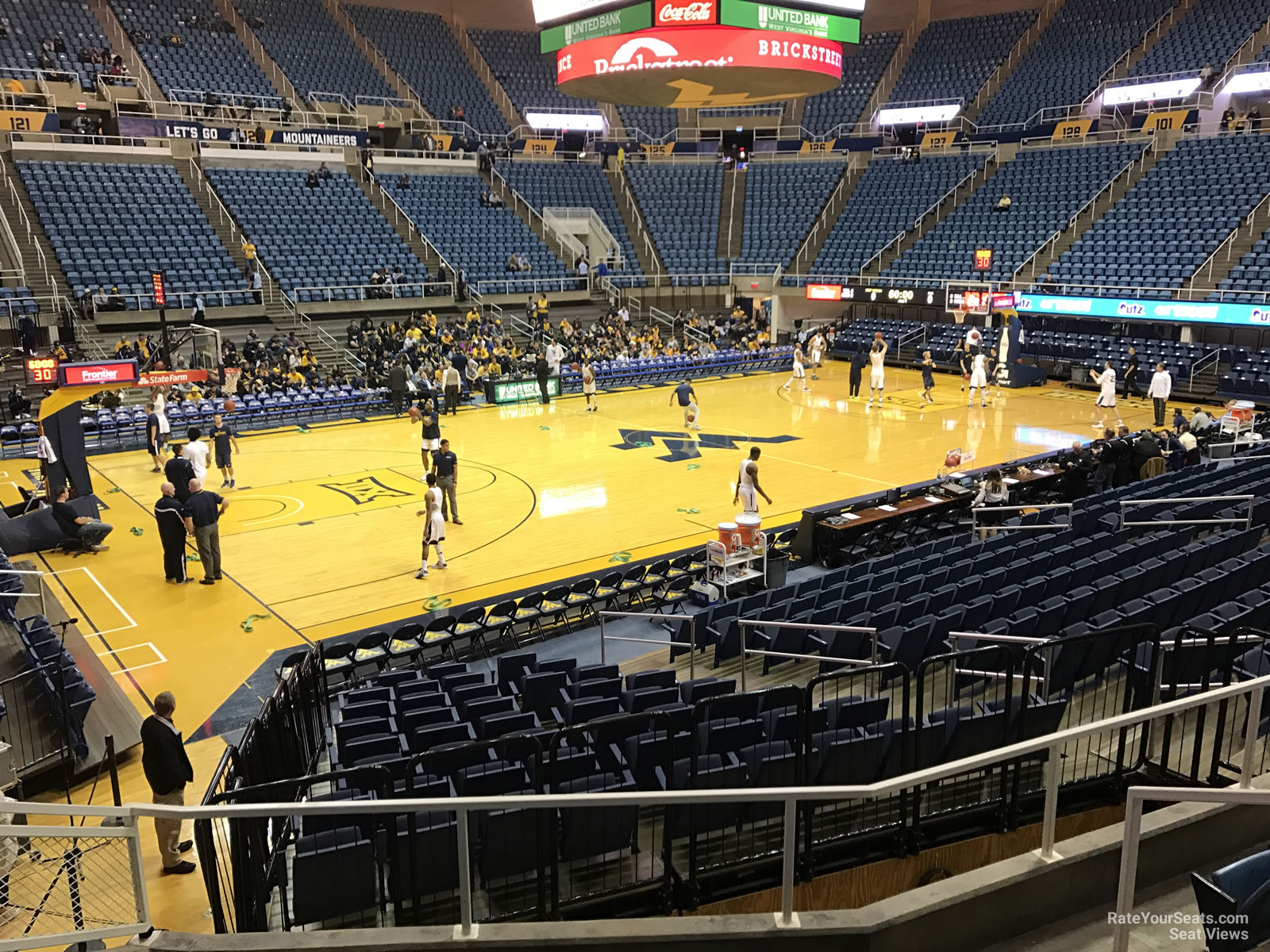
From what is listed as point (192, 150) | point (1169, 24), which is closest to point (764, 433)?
point (192, 150)

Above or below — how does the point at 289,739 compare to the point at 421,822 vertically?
below

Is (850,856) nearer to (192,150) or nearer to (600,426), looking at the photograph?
(600,426)

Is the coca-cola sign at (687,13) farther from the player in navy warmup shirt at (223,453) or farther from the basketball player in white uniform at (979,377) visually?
the basketball player in white uniform at (979,377)

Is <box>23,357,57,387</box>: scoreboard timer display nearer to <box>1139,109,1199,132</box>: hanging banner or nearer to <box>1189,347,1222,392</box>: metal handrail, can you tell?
<box>1189,347,1222,392</box>: metal handrail

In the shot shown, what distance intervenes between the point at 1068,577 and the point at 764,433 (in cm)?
1305

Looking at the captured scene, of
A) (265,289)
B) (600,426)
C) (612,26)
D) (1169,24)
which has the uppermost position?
(1169,24)

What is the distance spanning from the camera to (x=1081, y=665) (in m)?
7.89

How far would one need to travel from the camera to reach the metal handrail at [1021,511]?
1320 centimetres

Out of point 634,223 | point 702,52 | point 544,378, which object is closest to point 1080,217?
point 634,223

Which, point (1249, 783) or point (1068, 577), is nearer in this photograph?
point (1249, 783)

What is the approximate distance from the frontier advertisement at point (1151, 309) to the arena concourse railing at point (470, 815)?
80.9ft

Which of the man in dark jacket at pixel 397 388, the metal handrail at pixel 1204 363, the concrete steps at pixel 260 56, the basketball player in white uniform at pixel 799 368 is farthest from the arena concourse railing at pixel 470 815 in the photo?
the concrete steps at pixel 260 56

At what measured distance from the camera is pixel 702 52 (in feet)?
49.5

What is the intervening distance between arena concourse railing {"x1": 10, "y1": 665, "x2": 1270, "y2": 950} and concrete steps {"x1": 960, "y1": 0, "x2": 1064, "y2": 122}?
139 ft
